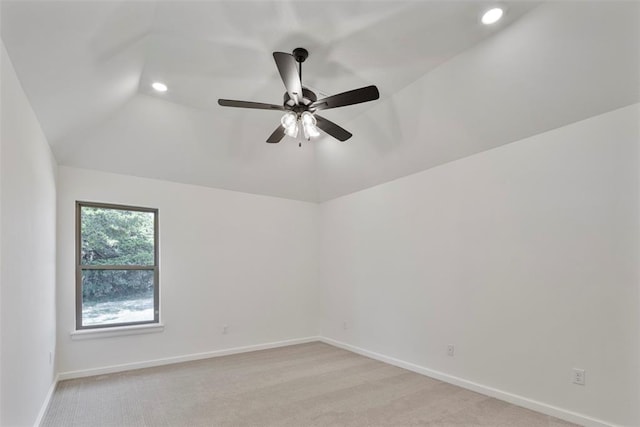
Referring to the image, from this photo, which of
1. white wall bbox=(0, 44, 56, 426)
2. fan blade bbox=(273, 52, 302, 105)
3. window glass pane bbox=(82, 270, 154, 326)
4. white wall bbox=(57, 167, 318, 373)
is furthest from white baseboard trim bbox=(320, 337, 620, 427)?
white wall bbox=(0, 44, 56, 426)

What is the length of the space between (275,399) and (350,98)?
2804 millimetres

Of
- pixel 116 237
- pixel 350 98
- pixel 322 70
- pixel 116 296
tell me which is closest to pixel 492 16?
pixel 350 98

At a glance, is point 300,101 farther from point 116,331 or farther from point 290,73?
point 116,331

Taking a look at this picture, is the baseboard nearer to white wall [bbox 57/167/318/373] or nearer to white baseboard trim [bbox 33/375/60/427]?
white wall [bbox 57/167/318/373]

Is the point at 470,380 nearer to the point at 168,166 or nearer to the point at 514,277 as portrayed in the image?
the point at 514,277

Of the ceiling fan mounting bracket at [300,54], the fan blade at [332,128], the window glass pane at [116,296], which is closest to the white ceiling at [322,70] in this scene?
the ceiling fan mounting bracket at [300,54]

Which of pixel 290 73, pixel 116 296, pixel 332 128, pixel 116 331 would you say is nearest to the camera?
pixel 290 73

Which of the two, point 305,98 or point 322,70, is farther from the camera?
point 322,70

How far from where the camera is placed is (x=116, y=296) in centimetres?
443

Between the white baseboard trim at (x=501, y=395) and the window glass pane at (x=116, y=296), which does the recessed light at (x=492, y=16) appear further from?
the window glass pane at (x=116, y=296)

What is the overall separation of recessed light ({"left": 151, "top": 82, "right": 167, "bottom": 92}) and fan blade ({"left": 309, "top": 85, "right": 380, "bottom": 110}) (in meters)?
1.66

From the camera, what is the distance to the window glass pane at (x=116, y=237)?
4.30m

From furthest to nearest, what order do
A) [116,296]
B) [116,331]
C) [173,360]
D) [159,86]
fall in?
[173,360]
[116,296]
[116,331]
[159,86]

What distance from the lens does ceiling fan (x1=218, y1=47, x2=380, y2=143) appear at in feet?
7.86
